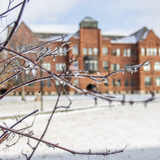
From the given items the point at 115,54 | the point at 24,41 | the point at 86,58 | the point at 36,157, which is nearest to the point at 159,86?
the point at 115,54

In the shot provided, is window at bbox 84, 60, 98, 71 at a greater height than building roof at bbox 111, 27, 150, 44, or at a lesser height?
lesser

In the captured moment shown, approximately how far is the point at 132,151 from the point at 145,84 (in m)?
37.1

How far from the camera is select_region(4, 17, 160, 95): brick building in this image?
126ft

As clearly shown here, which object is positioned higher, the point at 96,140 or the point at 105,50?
the point at 105,50

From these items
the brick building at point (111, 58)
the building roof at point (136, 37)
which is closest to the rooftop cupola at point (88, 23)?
the brick building at point (111, 58)

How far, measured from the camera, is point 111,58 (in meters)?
41.5

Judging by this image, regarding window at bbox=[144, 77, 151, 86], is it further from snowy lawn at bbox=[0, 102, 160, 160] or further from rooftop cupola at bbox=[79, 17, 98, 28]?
snowy lawn at bbox=[0, 102, 160, 160]

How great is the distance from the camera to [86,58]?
3828 centimetres

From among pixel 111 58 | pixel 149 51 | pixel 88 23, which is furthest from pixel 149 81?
pixel 88 23

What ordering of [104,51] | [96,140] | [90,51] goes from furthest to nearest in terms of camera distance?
[104,51], [90,51], [96,140]

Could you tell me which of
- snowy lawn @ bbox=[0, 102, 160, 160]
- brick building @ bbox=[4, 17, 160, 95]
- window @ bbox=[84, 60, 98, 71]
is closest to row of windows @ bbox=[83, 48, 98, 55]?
brick building @ bbox=[4, 17, 160, 95]

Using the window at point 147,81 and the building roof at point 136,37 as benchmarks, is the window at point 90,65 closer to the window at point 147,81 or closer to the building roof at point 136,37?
the building roof at point 136,37

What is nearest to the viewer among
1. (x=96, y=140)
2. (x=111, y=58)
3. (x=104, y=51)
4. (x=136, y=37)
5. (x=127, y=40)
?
(x=96, y=140)

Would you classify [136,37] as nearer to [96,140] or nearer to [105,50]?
[105,50]
